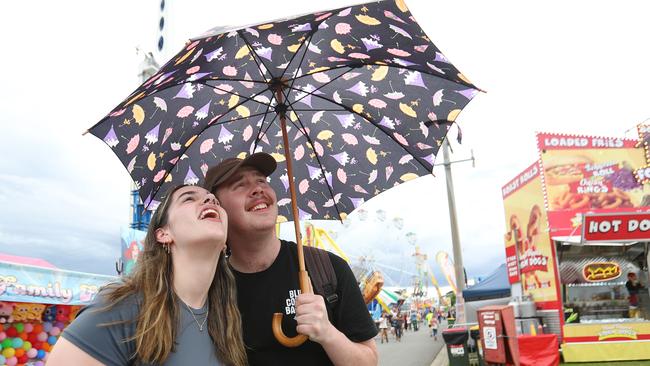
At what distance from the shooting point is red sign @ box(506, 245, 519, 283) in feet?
54.6

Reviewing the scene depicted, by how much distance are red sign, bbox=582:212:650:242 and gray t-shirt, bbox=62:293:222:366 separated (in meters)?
10.7

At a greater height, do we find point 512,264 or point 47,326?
point 512,264

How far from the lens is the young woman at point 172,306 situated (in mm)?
1479

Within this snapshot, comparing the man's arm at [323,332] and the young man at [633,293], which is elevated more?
the man's arm at [323,332]

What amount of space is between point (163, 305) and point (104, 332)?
21 cm

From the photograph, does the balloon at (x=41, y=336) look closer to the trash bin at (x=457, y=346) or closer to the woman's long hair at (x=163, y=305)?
the trash bin at (x=457, y=346)

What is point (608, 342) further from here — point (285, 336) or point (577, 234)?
point (285, 336)

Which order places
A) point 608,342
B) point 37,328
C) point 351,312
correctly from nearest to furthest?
point 351,312 → point 608,342 → point 37,328

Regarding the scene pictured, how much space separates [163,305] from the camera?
163 cm

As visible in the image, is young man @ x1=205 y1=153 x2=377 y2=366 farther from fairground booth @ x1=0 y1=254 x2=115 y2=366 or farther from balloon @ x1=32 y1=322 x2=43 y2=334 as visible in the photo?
balloon @ x1=32 y1=322 x2=43 y2=334

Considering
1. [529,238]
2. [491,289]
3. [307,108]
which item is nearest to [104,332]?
[307,108]

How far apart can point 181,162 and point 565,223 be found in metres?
12.7

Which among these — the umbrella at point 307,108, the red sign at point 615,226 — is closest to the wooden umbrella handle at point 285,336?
the umbrella at point 307,108

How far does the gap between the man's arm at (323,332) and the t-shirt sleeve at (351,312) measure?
145 millimetres
